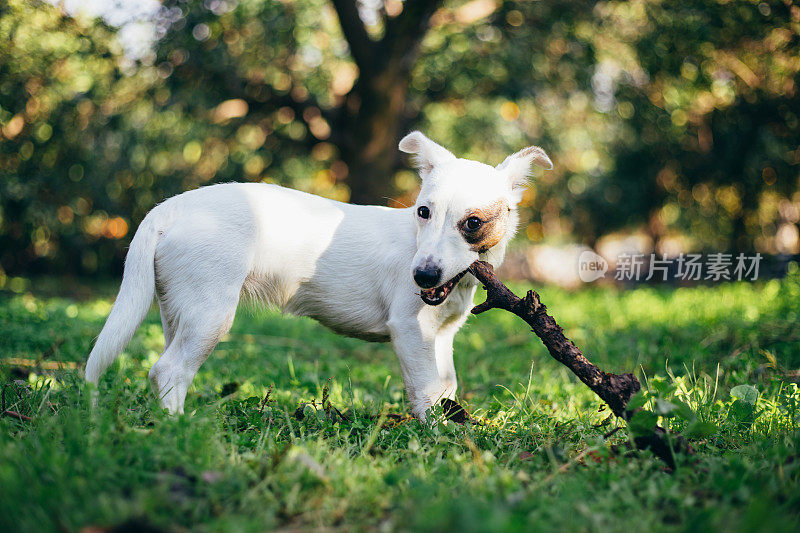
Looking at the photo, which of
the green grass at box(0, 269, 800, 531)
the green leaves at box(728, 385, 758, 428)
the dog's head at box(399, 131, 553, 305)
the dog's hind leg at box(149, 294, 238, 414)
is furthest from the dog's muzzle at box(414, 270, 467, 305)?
the green leaves at box(728, 385, 758, 428)

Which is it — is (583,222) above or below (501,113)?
below

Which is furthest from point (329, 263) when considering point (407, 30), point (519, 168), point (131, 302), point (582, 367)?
point (407, 30)

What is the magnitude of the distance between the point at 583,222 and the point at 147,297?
13869 millimetres

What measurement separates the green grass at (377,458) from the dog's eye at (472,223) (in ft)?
3.23

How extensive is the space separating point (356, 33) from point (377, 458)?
8.18 meters

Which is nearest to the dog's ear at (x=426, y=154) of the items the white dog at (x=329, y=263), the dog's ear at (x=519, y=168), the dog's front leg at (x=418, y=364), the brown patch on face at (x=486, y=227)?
the white dog at (x=329, y=263)

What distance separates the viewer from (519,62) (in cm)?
946

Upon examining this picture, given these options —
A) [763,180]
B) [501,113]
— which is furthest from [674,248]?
[501,113]

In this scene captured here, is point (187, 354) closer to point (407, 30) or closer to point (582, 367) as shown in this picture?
point (582, 367)

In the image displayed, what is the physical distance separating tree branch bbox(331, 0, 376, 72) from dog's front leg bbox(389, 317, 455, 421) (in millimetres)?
7058

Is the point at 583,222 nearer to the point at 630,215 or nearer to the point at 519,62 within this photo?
the point at 630,215

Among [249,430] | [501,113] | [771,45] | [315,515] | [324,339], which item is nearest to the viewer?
[315,515]

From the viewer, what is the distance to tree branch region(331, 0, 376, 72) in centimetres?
922

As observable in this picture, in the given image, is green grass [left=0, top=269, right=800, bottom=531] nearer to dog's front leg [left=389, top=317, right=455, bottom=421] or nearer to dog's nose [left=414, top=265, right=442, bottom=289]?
dog's front leg [left=389, top=317, right=455, bottom=421]
